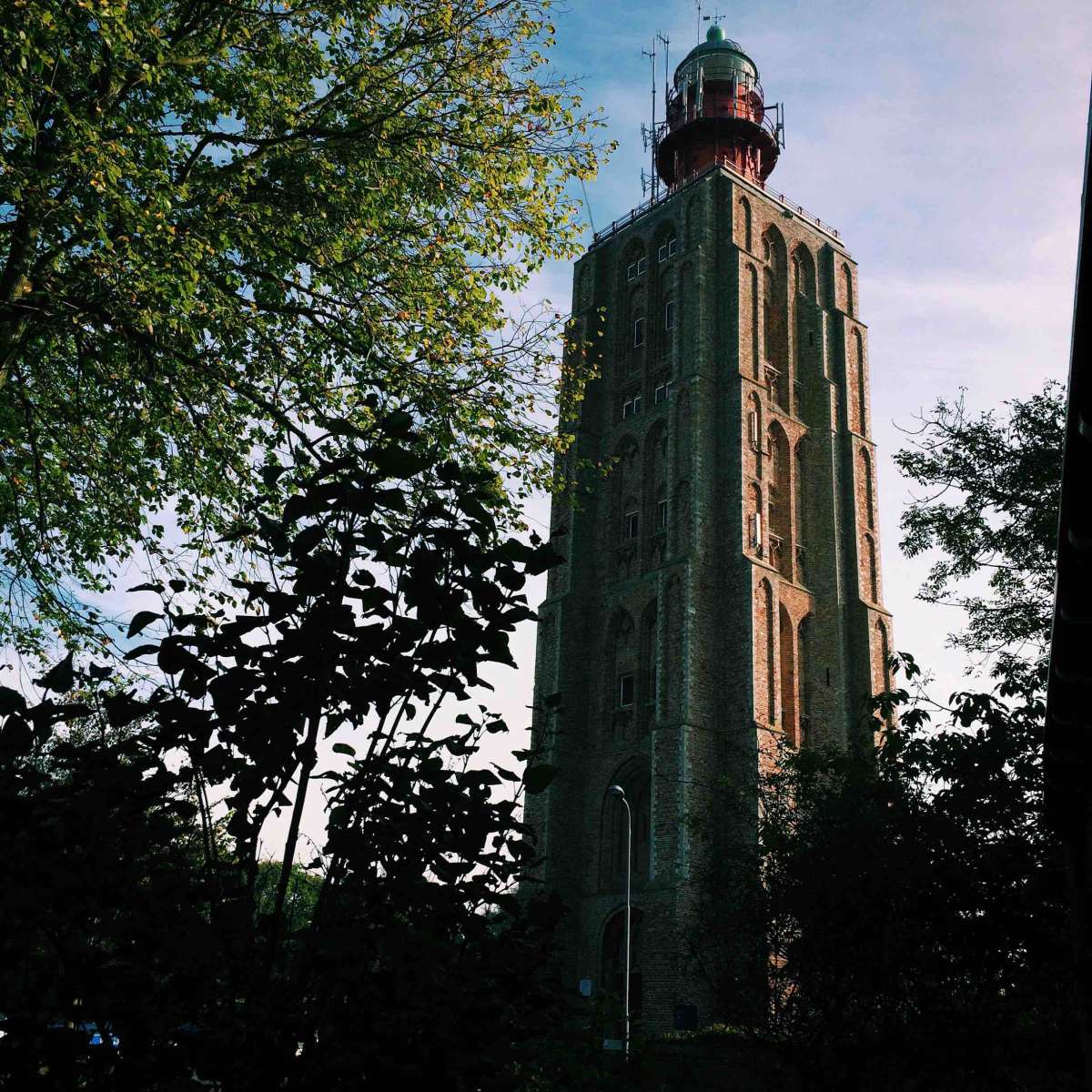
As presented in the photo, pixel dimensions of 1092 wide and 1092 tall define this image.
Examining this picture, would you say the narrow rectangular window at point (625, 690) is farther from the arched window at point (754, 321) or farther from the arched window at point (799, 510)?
the arched window at point (754, 321)

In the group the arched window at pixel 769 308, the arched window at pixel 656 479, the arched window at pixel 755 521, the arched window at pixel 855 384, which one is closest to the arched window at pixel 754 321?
the arched window at pixel 769 308

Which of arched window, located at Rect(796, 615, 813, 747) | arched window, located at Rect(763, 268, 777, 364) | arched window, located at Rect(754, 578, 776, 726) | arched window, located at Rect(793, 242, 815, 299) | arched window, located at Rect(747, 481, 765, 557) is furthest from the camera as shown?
arched window, located at Rect(793, 242, 815, 299)

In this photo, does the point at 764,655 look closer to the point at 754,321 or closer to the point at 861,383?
the point at 754,321

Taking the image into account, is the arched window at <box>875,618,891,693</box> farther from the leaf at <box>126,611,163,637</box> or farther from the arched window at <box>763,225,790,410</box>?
the leaf at <box>126,611,163,637</box>

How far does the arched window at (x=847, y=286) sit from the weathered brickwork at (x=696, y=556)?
4.6 inches

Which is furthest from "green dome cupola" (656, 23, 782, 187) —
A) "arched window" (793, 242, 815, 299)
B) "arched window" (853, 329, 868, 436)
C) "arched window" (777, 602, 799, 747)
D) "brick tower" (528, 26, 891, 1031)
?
"arched window" (777, 602, 799, 747)

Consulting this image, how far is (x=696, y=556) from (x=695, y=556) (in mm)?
48

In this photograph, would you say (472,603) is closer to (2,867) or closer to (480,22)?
(2,867)

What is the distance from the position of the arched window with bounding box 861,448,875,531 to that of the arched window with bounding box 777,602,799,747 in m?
6.61

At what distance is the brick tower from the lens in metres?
33.6

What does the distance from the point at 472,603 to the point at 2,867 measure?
149 centimetres

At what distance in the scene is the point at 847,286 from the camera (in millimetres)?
46281

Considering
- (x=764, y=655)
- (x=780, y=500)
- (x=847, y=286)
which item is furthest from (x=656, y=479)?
(x=847, y=286)

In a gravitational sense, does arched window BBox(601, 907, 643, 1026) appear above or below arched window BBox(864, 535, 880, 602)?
below
